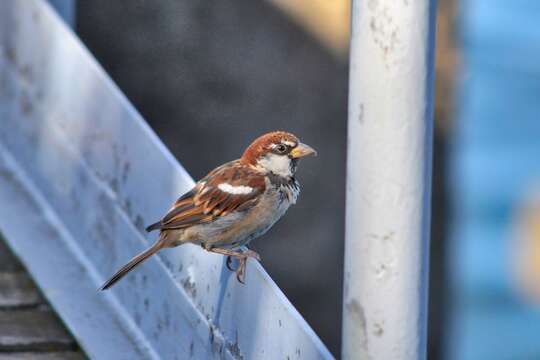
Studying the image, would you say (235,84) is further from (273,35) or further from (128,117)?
(128,117)

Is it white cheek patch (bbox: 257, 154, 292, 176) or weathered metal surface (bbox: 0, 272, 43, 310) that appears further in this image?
white cheek patch (bbox: 257, 154, 292, 176)

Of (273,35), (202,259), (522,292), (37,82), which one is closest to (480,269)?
(522,292)

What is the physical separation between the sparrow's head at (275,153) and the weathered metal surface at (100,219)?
1.62 feet

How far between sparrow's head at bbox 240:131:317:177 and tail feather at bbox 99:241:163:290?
0.67 meters

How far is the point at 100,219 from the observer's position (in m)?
4.66

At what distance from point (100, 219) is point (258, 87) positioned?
3245mm

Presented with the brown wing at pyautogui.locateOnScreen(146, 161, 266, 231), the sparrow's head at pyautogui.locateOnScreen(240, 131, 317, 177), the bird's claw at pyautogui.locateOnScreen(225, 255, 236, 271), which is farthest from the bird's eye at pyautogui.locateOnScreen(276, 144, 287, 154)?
the bird's claw at pyautogui.locateOnScreen(225, 255, 236, 271)

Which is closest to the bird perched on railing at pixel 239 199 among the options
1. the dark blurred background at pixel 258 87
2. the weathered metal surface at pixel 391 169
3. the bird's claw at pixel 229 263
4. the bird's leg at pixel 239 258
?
the bird's leg at pixel 239 258

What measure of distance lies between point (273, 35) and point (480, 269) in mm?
4206

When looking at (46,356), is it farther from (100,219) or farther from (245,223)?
→ (245,223)

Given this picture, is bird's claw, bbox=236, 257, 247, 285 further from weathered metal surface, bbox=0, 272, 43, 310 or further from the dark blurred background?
the dark blurred background

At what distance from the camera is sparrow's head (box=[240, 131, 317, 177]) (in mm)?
4633

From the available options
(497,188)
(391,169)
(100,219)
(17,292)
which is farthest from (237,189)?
(497,188)

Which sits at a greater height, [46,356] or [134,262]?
[134,262]
